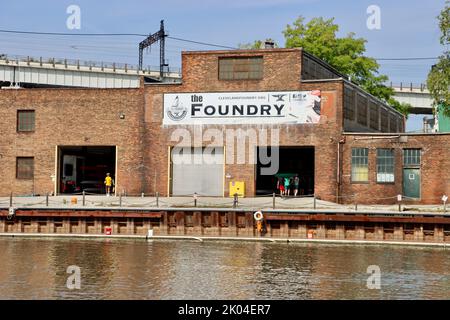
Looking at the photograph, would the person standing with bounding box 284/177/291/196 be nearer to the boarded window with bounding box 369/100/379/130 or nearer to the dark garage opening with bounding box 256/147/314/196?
the dark garage opening with bounding box 256/147/314/196

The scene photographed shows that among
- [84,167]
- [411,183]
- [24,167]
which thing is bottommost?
[411,183]

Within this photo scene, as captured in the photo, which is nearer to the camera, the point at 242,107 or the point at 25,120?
the point at 242,107

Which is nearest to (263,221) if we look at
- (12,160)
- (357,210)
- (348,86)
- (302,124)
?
(357,210)

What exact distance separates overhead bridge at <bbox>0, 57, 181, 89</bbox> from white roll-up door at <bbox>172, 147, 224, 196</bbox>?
144ft

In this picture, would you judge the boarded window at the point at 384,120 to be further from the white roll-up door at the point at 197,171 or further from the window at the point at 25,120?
the window at the point at 25,120

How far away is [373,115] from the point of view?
59.7 m

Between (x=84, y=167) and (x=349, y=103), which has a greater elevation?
(x=349, y=103)

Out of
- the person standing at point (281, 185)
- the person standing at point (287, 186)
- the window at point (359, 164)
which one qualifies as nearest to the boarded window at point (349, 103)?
the window at point (359, 164)

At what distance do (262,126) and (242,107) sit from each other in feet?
6.22

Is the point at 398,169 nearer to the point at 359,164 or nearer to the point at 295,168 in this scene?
the point at 359,164

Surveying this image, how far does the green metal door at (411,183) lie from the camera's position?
47.2 meters

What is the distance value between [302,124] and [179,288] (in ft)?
78.3

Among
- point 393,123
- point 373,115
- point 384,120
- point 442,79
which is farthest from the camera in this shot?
point 393,123

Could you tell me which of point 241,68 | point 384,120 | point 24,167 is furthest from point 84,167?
point 384,120
